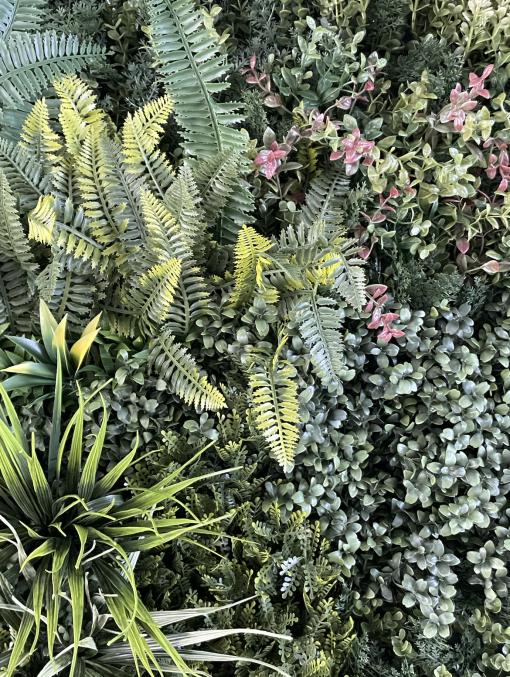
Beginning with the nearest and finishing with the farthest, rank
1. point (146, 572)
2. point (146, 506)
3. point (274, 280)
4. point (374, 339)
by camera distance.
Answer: point (146, 506) → point (146, 572) → point (274, 280) → point (374, 339)

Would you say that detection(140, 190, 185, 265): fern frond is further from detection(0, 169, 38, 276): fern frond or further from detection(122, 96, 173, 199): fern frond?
detection(0, 169, 38, 276): fern frond

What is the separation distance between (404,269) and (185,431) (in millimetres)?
660

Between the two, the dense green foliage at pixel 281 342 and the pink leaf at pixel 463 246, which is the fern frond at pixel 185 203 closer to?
the dense green foliage at pixel 281 342

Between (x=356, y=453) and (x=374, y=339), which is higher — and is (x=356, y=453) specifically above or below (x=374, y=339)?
below

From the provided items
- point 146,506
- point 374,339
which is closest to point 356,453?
point 374,339

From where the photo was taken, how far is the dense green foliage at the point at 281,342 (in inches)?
38.7

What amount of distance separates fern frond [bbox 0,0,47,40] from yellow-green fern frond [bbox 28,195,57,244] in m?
0.60

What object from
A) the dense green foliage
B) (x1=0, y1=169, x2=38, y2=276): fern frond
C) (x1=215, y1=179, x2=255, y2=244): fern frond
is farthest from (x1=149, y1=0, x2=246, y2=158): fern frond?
(x1=0, y1=169, x2=38, y2=276): fern frond

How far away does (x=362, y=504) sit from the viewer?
1.14 m

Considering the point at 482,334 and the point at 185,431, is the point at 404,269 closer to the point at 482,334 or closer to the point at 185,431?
the point at 482,334

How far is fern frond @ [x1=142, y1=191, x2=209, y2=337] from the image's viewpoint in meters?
1.00

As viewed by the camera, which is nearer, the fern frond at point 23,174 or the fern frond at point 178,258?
the fern frond at point 178,258

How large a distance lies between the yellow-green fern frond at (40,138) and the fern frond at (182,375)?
53 cm

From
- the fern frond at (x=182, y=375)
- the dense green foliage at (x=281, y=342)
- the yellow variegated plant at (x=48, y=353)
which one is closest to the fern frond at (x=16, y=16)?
the dense green foliage at (x=281, y=342)
